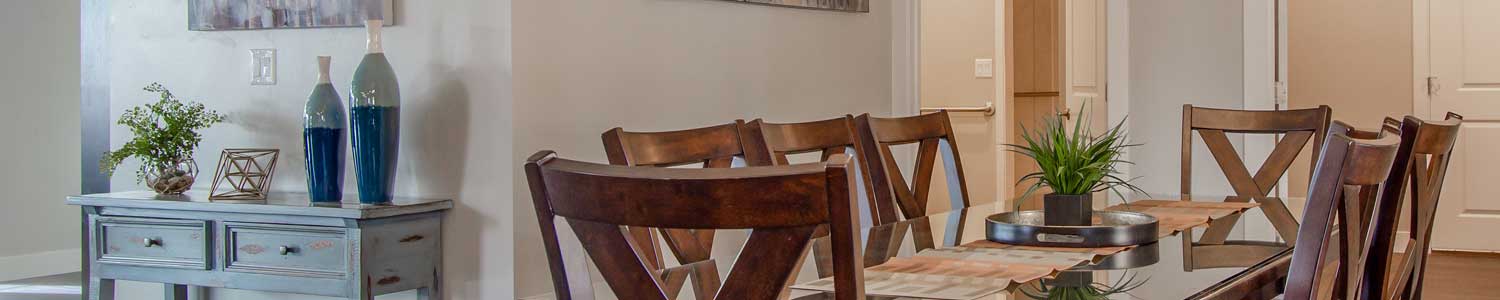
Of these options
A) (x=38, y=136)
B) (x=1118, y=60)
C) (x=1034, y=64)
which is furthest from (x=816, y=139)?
(x=38, y=136)

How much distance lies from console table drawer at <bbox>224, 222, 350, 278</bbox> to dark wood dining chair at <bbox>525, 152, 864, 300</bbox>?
1.80 m

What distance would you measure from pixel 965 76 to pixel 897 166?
3.24 meters

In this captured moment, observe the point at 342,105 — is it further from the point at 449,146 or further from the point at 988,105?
the point at 988,105

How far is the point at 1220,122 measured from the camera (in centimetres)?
365

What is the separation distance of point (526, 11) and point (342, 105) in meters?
0.53

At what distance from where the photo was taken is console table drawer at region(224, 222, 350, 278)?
3023mm

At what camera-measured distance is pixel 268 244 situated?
3.12m

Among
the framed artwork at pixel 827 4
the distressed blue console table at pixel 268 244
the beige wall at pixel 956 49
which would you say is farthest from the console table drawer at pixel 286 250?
the beige wall at pixel 956 49

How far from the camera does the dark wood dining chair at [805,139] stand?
2.65 meters

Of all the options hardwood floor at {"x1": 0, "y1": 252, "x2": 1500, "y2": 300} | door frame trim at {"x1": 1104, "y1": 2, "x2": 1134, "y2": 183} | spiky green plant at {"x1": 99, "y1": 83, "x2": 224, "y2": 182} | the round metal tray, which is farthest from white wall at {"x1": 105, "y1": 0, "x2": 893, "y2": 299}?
hardwood floor at {"x1": 0, "y1": 252, "x2": 1500, "y2": 300}

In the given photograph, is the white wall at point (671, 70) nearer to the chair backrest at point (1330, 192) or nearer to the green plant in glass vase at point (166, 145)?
the green plant in glass vase at point (166, 145)

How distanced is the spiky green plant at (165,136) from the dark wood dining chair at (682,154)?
5.25 ft

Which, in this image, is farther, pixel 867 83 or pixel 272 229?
pixel 867 83

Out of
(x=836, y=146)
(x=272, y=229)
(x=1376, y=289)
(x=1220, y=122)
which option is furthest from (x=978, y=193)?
(x=1376, y=289)
